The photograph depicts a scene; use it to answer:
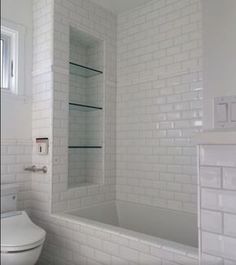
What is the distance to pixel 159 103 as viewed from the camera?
2723 millimetres

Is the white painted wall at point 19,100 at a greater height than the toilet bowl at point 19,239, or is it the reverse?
the white painted wall at point 19,100

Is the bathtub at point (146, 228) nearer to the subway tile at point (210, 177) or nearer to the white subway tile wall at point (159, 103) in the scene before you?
the white subway tile wall at point (159, 103)

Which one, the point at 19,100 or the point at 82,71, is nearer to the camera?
the point at 19,100

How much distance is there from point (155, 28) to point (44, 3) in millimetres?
1588

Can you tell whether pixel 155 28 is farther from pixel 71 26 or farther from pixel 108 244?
pixel 108 244

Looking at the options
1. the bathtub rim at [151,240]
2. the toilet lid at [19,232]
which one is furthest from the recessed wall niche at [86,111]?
the toilet lid at [19,232]

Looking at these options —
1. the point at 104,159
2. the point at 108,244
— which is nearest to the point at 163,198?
the point at 104,159

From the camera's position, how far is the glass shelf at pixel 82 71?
2612 mm

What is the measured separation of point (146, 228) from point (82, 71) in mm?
1683

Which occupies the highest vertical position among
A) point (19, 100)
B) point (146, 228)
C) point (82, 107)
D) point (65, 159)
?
point (82, 107)

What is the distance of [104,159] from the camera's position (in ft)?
9.53

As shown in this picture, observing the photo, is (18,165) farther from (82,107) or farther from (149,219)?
(149,219)

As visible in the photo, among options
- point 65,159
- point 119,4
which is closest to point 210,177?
point 65,159

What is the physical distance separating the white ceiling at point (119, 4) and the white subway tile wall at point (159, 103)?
7cm
